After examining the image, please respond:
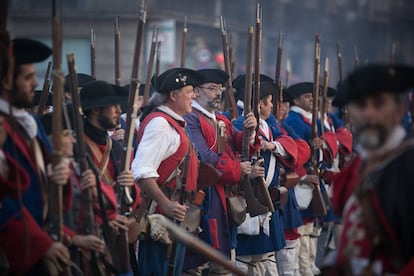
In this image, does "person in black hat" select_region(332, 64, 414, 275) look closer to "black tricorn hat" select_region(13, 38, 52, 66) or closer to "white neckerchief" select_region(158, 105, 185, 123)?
"black tricorn hat" select_region(13, 38, 52, 66)

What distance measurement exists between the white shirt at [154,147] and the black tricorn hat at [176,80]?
241 millimetres

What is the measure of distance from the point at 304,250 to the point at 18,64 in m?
6.20

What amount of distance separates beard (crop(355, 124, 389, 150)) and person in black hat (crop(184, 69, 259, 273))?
147 inches

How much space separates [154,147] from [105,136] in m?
0.77

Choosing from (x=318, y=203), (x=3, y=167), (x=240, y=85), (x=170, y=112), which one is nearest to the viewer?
(x=3, y=167)

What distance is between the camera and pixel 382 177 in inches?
193

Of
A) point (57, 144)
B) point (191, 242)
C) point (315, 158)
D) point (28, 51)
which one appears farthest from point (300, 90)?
point (191, 242)

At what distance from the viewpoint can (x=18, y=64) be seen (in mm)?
5945

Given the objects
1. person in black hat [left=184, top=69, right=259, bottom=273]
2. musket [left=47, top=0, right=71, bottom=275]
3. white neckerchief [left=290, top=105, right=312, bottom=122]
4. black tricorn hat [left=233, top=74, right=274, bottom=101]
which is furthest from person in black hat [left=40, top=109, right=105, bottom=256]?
white neckerchief [left=290, top=105, right=312, bottom=122]

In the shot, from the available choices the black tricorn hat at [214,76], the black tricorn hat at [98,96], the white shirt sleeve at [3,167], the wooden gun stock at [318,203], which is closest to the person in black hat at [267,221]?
the black tricorn hat at [214,76]

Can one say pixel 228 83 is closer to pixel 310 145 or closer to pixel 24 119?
pixel 310 145

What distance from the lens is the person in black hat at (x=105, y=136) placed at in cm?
700

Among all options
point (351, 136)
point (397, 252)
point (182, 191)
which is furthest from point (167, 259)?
point (351, 136)

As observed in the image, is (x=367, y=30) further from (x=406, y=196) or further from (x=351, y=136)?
(x=406, y=196)
